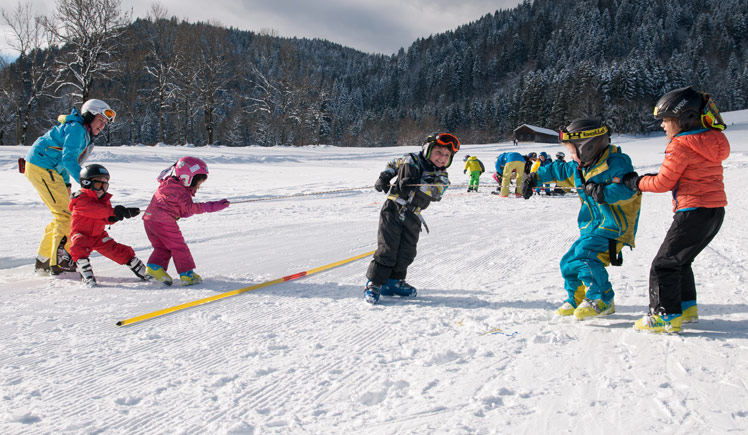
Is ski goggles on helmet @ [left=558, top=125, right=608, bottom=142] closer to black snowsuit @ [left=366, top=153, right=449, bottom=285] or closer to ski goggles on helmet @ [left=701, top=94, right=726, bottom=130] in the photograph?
ski goggles on helmet @ [left=701, top=94, right=726, bottom=130]

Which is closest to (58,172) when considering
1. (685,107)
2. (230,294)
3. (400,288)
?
(230,294)

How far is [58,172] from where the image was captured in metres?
4.96

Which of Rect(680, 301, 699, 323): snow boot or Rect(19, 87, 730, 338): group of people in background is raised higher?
Rect(19, 87, 730, 338): group of people in background

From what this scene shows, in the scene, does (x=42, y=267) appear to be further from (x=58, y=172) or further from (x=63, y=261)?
(x=58, y=172)

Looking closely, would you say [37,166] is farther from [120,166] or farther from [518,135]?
[518,135]

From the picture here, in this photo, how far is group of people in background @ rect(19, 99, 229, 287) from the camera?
454cm

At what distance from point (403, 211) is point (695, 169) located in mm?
2312

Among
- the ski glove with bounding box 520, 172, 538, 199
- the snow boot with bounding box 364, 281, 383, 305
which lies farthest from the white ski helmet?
the ski glove with bounding box 520, 172, 538, 199

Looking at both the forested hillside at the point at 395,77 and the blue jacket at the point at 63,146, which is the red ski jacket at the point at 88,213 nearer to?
the blue jacket at the point at 63,146

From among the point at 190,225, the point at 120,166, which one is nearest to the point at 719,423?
the point at 190,225

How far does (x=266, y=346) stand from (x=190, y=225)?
230 inches

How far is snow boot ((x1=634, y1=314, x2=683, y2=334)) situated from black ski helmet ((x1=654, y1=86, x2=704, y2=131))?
1347 millimetres

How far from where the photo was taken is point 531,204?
1211 centimetres

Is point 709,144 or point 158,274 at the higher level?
point 709,144
